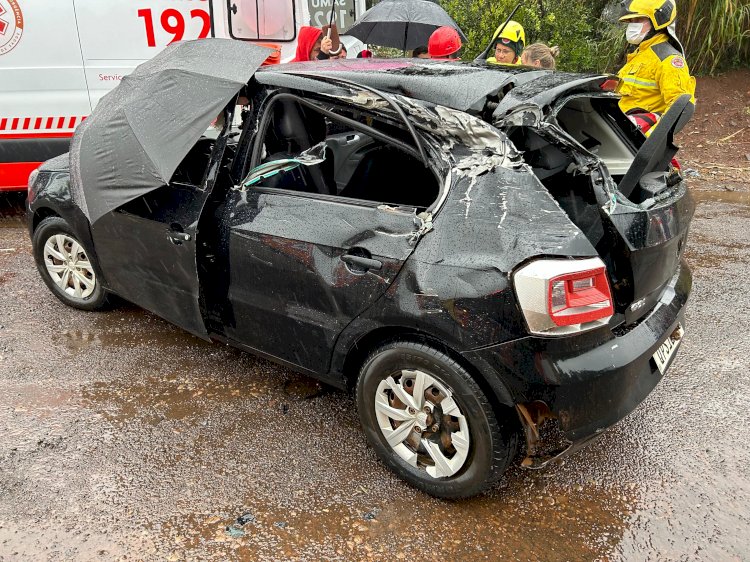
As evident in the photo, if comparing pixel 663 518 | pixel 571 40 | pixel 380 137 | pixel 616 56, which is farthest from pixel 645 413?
pixel 616 56

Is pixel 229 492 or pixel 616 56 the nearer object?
pixel 229 492

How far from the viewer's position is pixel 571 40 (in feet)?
29.6

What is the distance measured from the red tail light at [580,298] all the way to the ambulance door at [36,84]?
207 inches

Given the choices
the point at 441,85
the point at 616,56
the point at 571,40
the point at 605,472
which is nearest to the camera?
the point at 441,85

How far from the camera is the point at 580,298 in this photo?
2186 mm

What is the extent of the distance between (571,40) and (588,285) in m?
7.94

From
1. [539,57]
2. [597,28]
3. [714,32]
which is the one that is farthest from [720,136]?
[539,57]

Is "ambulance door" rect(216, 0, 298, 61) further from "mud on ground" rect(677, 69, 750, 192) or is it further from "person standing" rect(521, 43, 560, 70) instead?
"mud on ground" rect(677, 69, 750, 192)

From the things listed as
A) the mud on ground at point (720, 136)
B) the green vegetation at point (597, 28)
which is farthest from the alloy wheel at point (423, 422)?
the green vegetation at point (597, 28)

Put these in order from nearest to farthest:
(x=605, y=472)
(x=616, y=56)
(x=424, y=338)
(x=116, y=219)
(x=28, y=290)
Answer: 1. (x=424, y=338)
2. (x=605, y=472)
3. (x=116, y=219)
4. (x=28, y=290)
5. (x=616, y=56)

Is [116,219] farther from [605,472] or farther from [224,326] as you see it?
[605,472]

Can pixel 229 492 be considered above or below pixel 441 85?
below

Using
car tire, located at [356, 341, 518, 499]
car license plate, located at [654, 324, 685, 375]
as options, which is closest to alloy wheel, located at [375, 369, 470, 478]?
car tire, located at [356, 341, 518, 499]

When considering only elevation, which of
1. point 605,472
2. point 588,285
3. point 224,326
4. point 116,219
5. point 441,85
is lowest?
point 605,472
